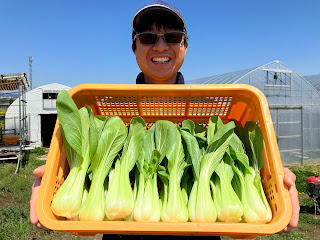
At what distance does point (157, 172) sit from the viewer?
1508 millimetres

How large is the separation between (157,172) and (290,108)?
40.1 ft

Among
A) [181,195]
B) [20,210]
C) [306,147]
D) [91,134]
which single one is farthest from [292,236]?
[306,147]

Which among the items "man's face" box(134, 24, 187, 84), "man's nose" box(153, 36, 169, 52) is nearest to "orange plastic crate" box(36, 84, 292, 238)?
"man's face" box(134, 24, 187, 84)

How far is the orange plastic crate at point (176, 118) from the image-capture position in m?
1.08

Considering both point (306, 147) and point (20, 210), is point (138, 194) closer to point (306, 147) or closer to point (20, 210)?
point (20, 210)

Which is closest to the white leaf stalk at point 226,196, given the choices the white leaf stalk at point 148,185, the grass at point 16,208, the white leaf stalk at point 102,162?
the white leaf stalk at point 148,185

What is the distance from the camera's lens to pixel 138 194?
4.39 ft

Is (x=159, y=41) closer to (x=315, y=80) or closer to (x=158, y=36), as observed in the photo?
(x=158, y=36)

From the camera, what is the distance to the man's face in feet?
6.41

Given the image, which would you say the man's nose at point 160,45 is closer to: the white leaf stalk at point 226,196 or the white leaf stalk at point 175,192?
the white leaf stalk at point 175,192

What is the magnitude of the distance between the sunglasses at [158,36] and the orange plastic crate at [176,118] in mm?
540

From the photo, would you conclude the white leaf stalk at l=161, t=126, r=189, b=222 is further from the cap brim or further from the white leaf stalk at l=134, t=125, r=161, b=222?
the cap brim

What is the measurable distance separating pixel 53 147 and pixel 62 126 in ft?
0.41

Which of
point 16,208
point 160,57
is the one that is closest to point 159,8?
point 160,57
